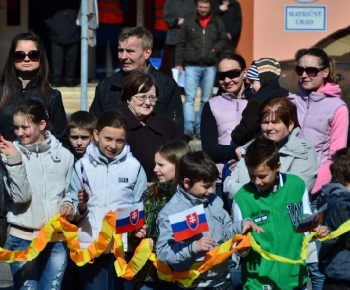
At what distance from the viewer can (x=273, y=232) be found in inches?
258

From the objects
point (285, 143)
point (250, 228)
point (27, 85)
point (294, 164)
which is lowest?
point (250, 228)

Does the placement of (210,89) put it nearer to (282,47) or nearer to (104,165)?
(282,47)

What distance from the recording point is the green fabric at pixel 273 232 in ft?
21.5

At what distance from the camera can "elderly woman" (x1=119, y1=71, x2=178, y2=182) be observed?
24.1ft

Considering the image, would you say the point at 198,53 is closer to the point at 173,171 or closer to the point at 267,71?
the point at 267,71

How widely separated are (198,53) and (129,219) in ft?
26.1

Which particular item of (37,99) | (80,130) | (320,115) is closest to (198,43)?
(320,115)

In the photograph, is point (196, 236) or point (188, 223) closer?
point (188, 223)

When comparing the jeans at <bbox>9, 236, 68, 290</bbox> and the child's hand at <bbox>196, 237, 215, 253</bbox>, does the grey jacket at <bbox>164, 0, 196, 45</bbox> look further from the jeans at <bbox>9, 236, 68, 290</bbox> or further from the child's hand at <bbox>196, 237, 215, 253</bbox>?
the child's hand at <bbox>196, 237, 215, 253</bbox>

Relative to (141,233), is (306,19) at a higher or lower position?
higher

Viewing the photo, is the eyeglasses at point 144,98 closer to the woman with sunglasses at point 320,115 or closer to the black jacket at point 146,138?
the black jacket at point 146,138

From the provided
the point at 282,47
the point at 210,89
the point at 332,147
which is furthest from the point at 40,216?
the point at 282,47

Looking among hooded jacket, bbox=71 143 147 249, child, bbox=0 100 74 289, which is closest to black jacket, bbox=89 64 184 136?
child, bbox=0 100 74 289

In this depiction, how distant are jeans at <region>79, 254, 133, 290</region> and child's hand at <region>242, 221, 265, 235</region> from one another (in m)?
1.17
